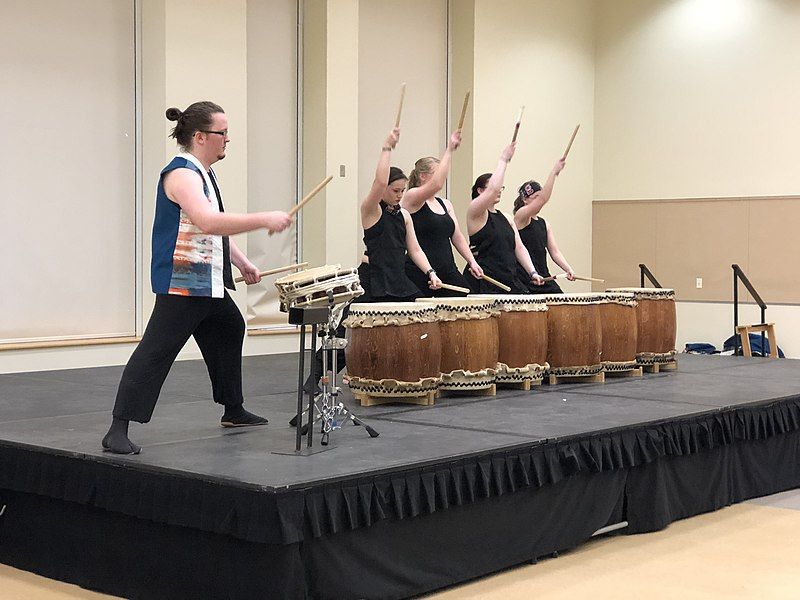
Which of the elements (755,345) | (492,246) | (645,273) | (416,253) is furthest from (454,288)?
(645,273)

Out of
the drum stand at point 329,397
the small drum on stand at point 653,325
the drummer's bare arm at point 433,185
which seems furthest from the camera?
the small drum on stand at point 653,325

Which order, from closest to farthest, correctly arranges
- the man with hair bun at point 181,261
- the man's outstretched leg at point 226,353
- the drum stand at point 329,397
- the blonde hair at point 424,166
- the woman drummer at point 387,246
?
1. the man with hair bun at point 181,261
2. the drum stand at point 329,397
3. the man's outstretched leg at point 226,353
4. the woman drummer at point 387,246
5. the blonde hair at point 424,166

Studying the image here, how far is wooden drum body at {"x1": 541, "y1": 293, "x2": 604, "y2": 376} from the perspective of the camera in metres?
6.14

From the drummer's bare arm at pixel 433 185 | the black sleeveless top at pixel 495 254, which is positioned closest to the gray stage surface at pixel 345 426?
the black sleeveless top at pixel 495 254

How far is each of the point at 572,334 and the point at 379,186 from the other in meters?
1.46

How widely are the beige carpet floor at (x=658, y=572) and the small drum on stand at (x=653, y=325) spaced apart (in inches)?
79.0

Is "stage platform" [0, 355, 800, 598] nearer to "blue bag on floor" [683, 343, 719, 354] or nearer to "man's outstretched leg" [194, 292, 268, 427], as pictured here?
"man's outstretched leg" [194, 292, 268, 427]

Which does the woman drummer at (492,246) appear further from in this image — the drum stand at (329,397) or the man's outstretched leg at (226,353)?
the man's outstretched leg at (226,353)

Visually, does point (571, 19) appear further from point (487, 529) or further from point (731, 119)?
point (487, 529)

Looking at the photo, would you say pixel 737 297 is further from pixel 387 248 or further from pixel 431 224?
pixel 387 248

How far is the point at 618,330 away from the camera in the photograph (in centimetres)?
641

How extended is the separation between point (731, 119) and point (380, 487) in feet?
28.5

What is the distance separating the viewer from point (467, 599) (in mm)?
3734

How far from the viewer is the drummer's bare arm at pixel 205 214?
11.8 ft
